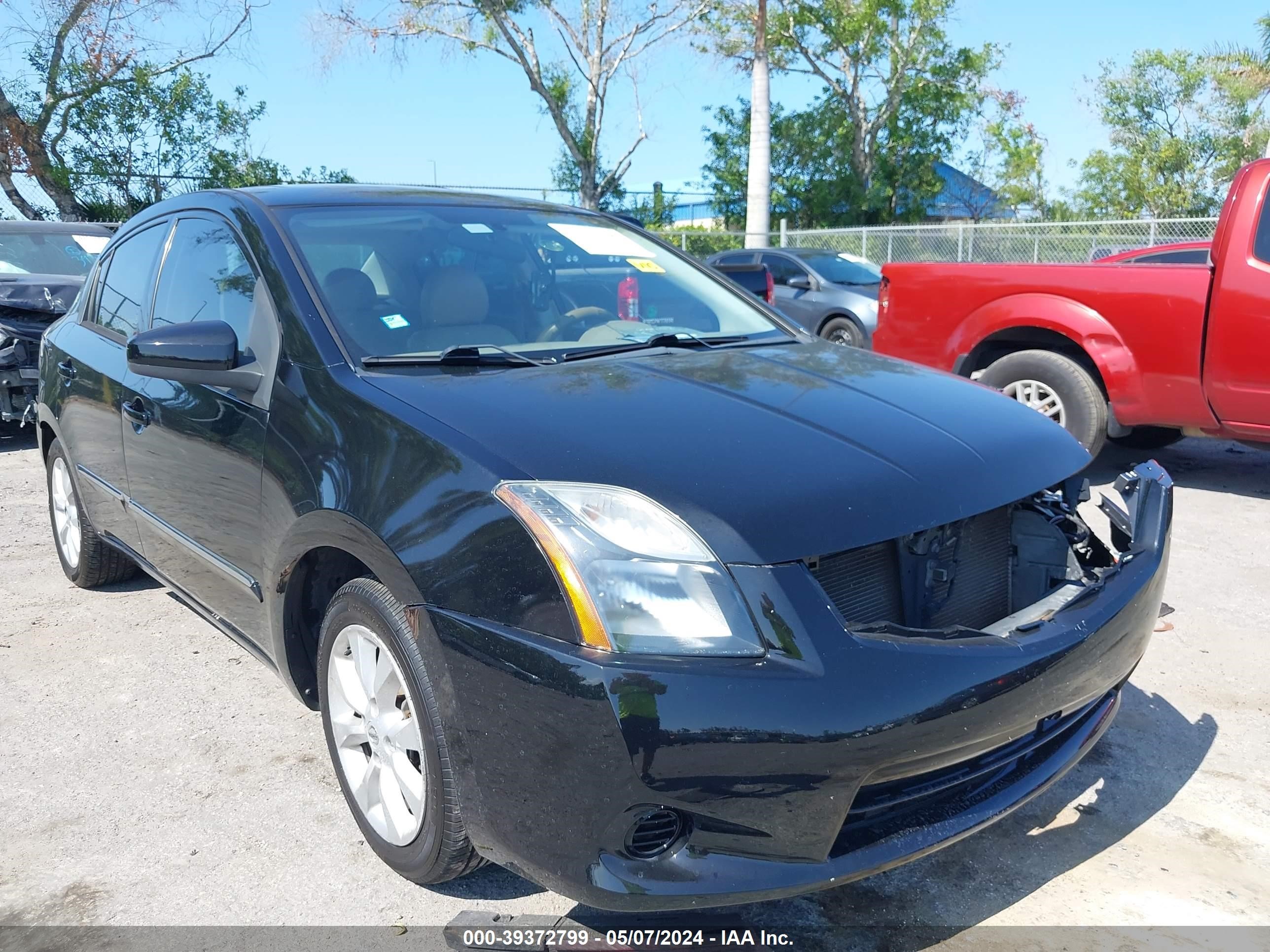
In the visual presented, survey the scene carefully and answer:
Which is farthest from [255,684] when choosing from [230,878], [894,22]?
[894,22]

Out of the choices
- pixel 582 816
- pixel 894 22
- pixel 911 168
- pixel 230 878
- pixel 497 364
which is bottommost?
pixel 230 878

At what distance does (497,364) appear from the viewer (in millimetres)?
2738

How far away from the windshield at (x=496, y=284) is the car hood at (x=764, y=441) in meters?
0.25

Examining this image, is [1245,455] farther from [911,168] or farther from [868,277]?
[911,168]

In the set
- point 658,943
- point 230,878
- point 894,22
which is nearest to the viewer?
point 658,943

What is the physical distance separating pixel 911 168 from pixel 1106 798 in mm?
29325

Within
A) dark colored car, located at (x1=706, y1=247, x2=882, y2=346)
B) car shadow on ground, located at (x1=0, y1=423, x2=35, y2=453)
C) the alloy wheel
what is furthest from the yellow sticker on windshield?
the alloy wheel

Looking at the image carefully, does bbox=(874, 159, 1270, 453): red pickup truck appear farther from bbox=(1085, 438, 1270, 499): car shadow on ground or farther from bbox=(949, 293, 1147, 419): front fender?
bbox=(1085, 438, 1270, 499): car shadow on ground

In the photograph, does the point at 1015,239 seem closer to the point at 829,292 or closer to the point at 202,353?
A: the point at 829,292

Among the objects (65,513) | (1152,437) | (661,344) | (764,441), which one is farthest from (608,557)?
(1152,437)

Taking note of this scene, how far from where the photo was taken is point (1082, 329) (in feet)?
19.9

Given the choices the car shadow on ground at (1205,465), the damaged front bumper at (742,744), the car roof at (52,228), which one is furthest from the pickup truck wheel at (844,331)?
the damaged front bumper at (742,744)

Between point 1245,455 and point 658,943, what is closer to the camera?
point 658,943

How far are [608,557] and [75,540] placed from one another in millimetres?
3597
